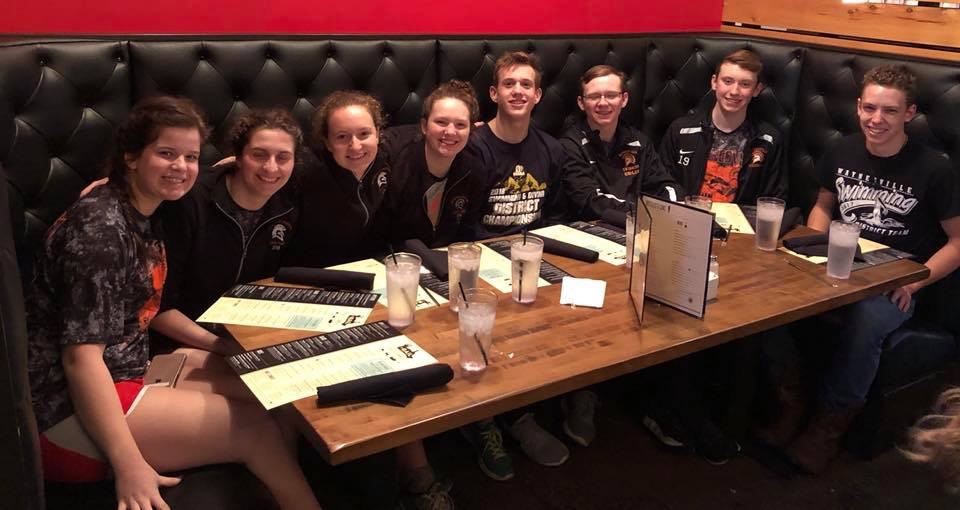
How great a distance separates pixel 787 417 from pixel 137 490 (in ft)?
6.75

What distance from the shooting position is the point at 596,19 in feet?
12.0

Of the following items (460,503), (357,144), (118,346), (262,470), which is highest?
(357,144)

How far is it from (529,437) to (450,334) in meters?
0.98

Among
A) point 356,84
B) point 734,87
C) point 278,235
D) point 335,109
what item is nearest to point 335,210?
point 278,235

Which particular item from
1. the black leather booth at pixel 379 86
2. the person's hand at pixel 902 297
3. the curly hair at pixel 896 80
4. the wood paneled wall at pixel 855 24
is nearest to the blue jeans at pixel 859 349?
the person's hand at pixel 902 297

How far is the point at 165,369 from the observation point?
1.76 meters

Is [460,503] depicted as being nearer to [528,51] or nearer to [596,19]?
[528,51]

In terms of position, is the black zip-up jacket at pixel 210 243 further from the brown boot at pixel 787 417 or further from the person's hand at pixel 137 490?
the brown boot at pixel 787 417

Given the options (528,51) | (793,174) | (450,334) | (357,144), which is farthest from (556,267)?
(793,174)

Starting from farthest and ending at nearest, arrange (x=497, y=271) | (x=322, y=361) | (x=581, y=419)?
(x=581, y=419) → (x=497, y=271) → (x=322, y=361)

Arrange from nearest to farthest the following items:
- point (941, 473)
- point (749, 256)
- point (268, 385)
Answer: point (941, 473)
point (268, 385)
point (749, 256)

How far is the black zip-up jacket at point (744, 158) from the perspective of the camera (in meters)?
3.21

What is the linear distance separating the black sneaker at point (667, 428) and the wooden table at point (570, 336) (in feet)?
2.22

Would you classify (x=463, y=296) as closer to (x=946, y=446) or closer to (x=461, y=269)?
(x=461, y=269)
